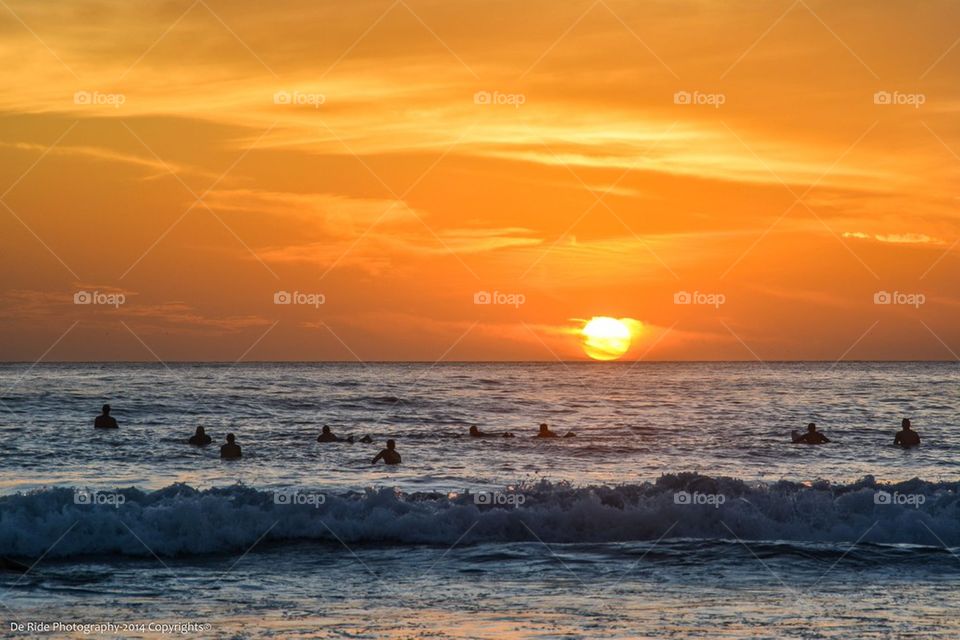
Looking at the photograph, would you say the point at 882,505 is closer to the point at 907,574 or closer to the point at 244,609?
the point at 907,574

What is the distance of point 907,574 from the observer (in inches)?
661

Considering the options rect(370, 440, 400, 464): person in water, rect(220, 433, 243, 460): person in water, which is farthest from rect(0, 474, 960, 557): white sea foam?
rect(220, 433, 243, 460): person in water
